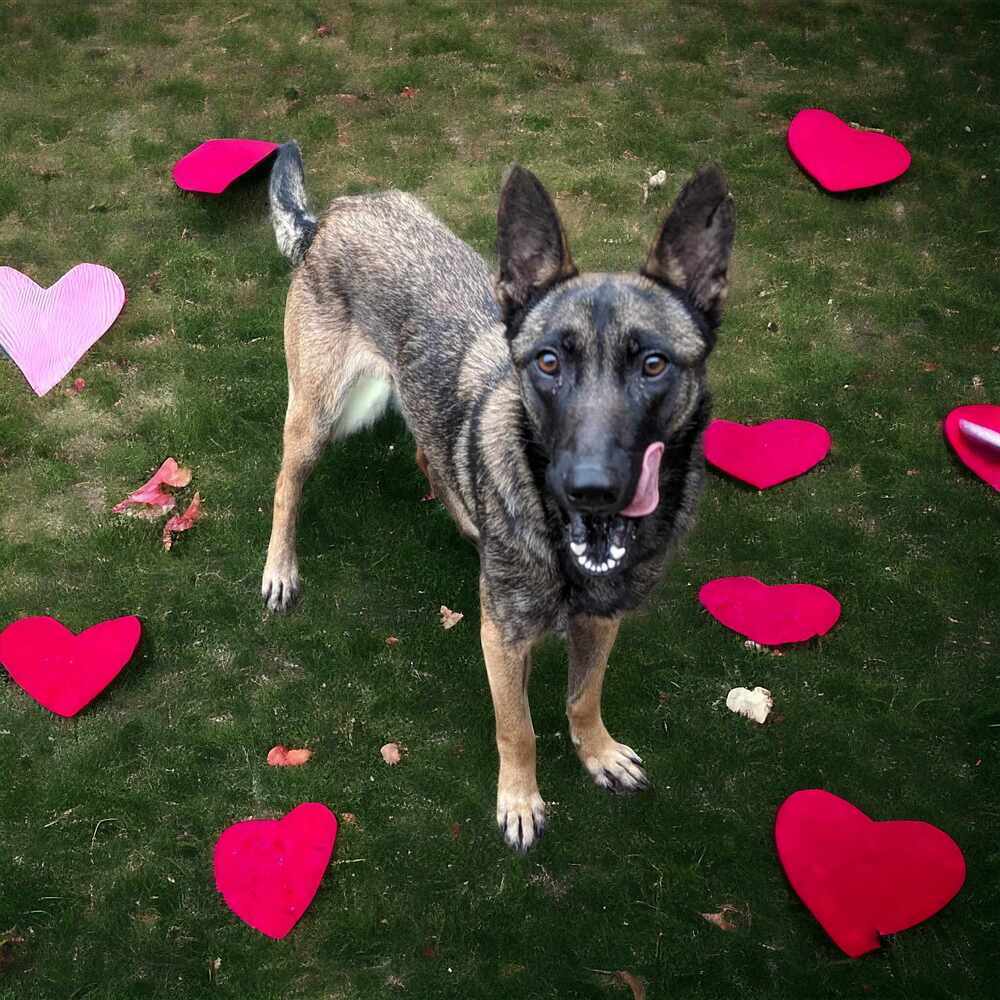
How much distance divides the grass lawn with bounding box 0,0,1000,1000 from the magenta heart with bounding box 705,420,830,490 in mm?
92

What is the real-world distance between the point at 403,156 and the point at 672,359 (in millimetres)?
4686

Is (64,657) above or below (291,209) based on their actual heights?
below

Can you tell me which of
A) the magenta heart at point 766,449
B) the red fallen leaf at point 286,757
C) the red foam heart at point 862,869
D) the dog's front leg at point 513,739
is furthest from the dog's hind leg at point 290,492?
the red foam heart at point 862,869

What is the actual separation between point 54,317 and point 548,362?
389cm

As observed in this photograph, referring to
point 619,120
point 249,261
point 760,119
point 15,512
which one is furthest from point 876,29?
point 15,512

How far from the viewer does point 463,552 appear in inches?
191

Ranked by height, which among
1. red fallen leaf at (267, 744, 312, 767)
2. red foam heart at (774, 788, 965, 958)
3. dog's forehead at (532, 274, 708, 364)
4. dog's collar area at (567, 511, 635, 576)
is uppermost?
dog's forehead at (532, 274, 708, 364)

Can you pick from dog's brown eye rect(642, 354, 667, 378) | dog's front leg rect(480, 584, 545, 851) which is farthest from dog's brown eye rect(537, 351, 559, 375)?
dog's front leg rect(480, 584, 545, 851)

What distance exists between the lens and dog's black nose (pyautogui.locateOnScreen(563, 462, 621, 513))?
8.86 feet

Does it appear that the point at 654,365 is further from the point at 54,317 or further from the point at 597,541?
the point at 54,317

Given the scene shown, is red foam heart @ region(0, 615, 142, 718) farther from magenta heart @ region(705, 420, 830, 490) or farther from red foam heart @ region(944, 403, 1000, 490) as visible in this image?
red foam heart @ region(944, 403, 1000, 490)

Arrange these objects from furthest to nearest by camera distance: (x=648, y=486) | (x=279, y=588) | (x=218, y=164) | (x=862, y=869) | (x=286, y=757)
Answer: (x=218, y=164)
(x=279, y=588)
(x=286, y=757)
(x=862, y=869)
(x=648, y=486)

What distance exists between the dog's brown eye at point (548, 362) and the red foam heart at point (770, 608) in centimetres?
189

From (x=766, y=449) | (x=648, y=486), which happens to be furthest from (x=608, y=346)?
(x=766, y=449)
